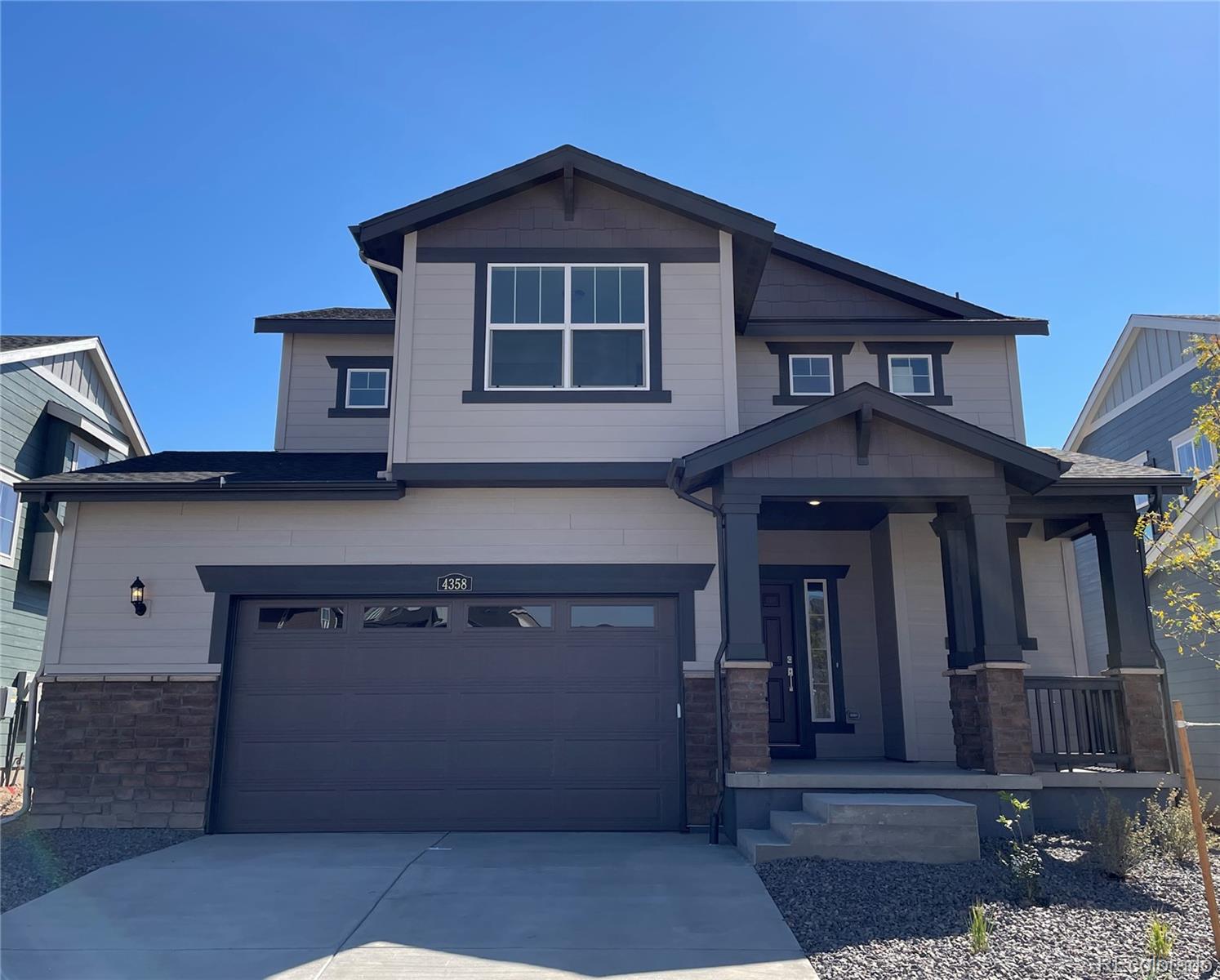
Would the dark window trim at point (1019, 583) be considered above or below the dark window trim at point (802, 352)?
below

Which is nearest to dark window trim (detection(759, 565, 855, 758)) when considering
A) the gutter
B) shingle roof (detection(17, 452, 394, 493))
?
the gutter

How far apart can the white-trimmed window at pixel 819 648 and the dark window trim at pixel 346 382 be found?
5899 millimetres

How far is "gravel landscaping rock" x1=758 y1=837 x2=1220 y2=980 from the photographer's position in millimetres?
5535

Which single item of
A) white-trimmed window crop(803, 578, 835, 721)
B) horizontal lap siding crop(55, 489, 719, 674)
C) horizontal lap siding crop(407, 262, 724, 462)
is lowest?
white-trimmed window crop(803, 578, 835, 721)

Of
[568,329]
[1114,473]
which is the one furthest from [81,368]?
[1114,473]

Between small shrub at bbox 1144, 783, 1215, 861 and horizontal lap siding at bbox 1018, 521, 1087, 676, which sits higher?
horizontal lap siding at bbox 1018, 521, 1087, 676

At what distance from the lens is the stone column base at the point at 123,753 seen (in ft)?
32.4

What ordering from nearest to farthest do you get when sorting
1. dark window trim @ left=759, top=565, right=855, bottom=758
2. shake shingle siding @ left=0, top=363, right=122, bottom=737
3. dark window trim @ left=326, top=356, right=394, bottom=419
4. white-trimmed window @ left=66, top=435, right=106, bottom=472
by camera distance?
dark window trim @ left=759, top=565, right=855, bottom=758 → dark window trim @ left=326, top=356, right=394, bottom=419 → shake shingle siding @ left=0, top=363, right=122, bottom=737 → white-trimmed window @ left=66, top=435, right=106, bottom=472

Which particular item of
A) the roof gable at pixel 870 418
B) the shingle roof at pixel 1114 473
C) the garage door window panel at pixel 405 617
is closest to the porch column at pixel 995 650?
the roof gable at pixel 870 418

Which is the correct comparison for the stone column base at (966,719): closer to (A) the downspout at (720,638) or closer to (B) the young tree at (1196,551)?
(B) the young tree at (1196,551)

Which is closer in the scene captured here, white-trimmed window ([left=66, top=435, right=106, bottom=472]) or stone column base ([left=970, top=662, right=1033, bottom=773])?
stone column base ([left=970, top=662, right=1033, bottom=773])

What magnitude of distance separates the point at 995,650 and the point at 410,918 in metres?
5.51

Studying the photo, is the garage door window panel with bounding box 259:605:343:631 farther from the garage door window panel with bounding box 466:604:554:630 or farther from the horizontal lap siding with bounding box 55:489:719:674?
the garage door window panel with bounding box 466:604:554:630

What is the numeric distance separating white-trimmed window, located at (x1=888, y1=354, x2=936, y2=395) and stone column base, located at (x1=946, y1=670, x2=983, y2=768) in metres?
4.02
